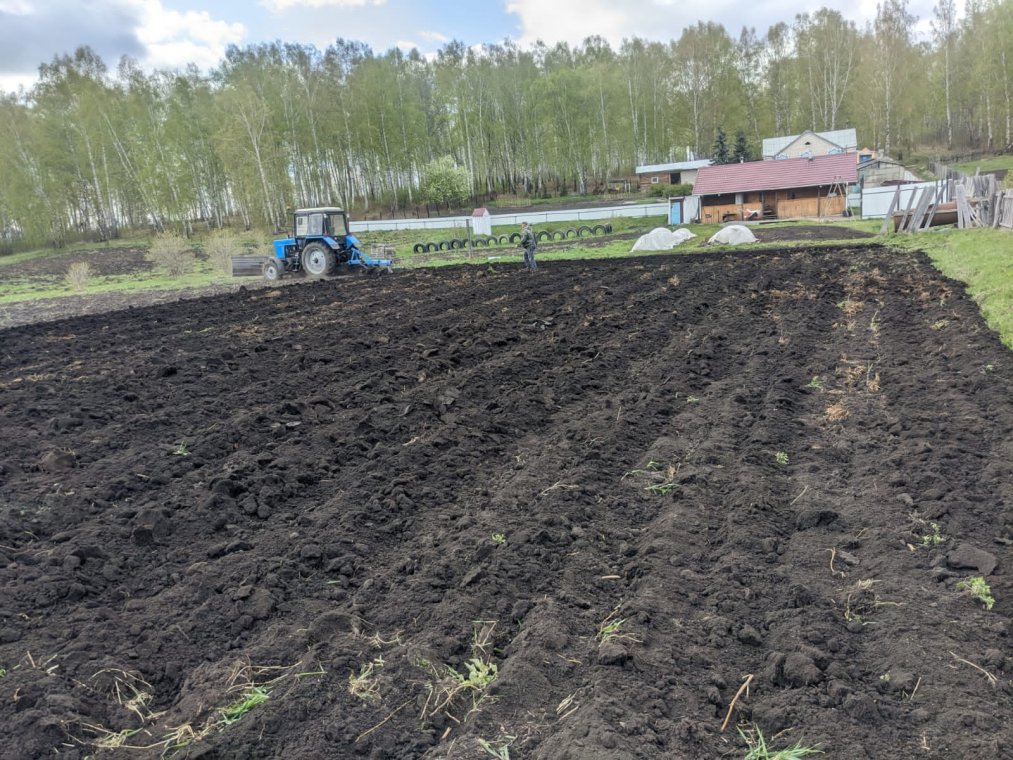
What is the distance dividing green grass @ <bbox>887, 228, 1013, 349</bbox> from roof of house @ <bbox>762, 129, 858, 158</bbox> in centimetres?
3297

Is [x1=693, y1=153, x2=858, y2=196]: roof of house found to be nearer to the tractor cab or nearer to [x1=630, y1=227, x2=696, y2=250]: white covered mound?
[x1=630, y1=227, x2=696, y2=250]: white covered mound

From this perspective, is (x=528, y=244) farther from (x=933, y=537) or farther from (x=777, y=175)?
(x=777, y=175)

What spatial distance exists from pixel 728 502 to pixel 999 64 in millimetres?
64060

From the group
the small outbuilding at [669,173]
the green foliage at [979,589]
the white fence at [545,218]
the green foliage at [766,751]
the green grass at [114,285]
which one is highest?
the small outbuilding at [669,173]

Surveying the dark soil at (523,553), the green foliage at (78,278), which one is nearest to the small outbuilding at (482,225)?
the green foliage at (78,278)

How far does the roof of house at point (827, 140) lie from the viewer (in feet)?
166

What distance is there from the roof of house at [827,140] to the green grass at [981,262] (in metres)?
33.0

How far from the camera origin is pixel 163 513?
487 cm

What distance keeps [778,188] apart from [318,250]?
88.3 feet

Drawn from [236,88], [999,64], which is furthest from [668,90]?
[236,88]

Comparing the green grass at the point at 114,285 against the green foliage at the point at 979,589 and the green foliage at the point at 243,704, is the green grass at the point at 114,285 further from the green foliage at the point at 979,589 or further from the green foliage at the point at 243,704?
the green foliage at the point at 979,589

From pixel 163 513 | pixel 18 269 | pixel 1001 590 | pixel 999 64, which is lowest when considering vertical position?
pixel 1001 590

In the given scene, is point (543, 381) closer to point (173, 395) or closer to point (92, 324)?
point (173, 395)

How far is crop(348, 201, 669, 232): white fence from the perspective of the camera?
41.7 metres
